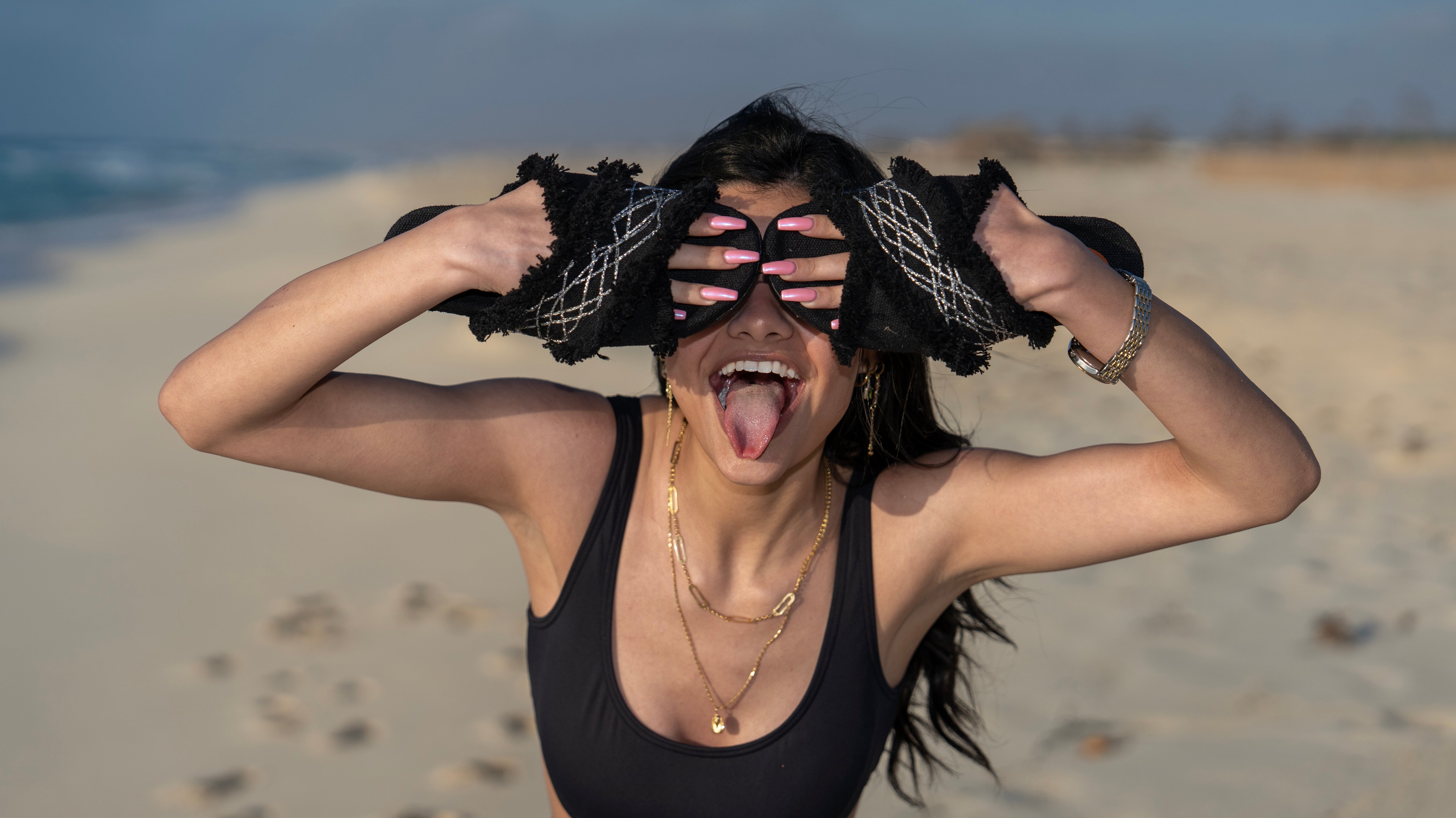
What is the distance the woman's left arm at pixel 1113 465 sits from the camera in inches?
63.9

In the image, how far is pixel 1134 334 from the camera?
1678 millimetres

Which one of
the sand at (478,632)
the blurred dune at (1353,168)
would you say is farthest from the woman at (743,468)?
the blurred dune at (1353,168)

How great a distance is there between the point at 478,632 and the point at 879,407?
304 centimetres

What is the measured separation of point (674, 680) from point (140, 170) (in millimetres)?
32996

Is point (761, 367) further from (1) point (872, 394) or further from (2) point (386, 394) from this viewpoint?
(2) point (386, 394)

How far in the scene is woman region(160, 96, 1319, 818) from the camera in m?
1.70

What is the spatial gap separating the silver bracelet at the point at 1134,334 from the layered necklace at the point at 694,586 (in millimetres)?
807

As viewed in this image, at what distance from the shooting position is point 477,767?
3.80 metres

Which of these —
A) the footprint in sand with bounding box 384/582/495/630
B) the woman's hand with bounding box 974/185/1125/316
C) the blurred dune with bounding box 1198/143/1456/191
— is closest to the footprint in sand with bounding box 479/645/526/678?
the footprint in sand with bounding box 384/582/495/630

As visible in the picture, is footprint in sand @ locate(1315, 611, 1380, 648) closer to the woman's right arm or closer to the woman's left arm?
the woman's left arm

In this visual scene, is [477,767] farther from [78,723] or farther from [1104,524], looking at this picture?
[1104,524]

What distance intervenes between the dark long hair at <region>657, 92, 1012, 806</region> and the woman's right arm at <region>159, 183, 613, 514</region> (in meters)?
0.48

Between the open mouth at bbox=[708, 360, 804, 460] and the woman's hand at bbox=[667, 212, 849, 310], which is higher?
the woman's hand at bbox=[667, 212, 849, 310]

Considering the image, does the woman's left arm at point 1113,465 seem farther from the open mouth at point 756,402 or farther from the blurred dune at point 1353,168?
the blurred dune at point 1353,168
